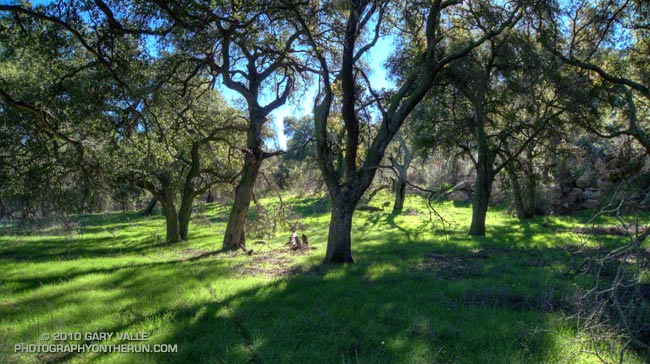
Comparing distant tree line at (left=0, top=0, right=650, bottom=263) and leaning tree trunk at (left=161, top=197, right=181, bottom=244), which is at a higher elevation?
distant tree line at (left=0, top=0, right=650, bottom=263)

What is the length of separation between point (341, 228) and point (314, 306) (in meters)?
3.47

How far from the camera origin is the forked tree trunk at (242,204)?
45.1 feet

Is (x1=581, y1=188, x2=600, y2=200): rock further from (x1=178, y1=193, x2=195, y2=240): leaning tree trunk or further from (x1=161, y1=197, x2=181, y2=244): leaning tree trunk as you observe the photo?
(x1=161, y1=197, x2=181, y2=244): leaning tree trunk

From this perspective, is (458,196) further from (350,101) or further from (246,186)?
(350,101)

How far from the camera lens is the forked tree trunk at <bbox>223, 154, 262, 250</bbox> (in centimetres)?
1376

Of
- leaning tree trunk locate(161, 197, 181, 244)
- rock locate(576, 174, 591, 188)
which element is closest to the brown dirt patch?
leaning tree trunk locate(161, 197, 181, 244)

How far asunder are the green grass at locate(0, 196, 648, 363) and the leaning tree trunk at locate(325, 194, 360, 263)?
1.70ft

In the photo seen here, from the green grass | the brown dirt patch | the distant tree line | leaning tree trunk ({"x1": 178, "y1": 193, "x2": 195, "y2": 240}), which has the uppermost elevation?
the distant tree line

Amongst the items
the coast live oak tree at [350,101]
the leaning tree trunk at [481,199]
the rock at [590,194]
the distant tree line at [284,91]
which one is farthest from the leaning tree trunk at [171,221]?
the rock at [590,194]

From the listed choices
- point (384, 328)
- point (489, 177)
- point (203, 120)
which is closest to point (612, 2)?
point (489, 177)

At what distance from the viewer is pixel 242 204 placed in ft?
45.1

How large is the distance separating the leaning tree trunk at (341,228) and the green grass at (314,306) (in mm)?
519

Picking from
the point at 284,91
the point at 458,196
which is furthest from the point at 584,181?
the point at 284,91

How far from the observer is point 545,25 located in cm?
1141
